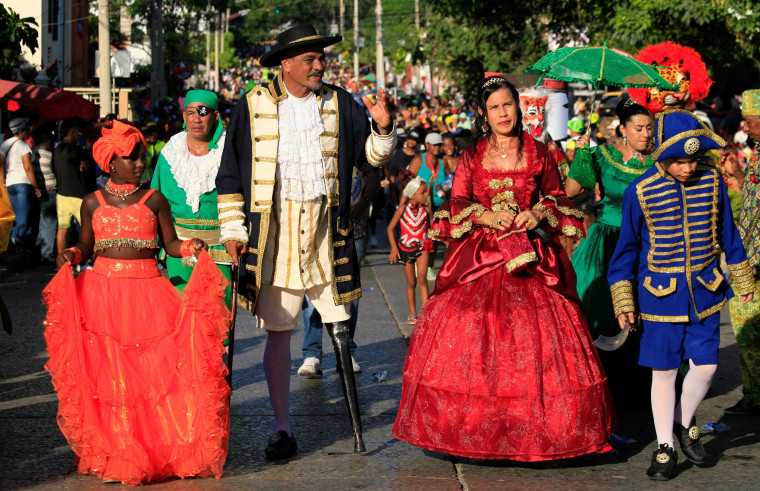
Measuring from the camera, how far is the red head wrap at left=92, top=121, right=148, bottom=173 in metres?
5.62

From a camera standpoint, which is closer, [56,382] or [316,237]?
[56,382]

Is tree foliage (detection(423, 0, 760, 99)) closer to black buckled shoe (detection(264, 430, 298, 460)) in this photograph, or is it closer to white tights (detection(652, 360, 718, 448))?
white tights (detection(652, 360, 718, 448))

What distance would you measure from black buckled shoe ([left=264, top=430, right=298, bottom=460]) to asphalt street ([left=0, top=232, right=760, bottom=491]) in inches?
2.1

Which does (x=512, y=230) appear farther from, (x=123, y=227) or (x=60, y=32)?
(x=60, y=32)

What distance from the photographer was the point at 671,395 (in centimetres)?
545

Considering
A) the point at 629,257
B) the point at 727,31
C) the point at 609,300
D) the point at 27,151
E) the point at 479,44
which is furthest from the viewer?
the point at 479,44

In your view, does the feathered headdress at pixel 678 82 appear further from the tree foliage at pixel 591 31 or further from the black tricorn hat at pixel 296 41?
the tree foliage at pixel 591 31

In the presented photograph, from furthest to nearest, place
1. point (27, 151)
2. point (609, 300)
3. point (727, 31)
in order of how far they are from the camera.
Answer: point (727, 31)
point (27, 151)
point (609, 300)

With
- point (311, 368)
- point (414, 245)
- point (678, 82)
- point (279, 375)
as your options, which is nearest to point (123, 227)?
point (279, 375)

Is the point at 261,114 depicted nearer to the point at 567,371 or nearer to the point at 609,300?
the point at 567,371

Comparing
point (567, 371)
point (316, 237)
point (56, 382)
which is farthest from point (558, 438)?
point (56, 382)

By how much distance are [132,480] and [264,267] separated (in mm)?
1303

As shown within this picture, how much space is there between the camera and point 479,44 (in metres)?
24.7

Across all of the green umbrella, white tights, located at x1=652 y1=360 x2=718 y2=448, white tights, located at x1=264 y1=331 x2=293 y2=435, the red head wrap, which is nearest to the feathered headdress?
the green umbrella
